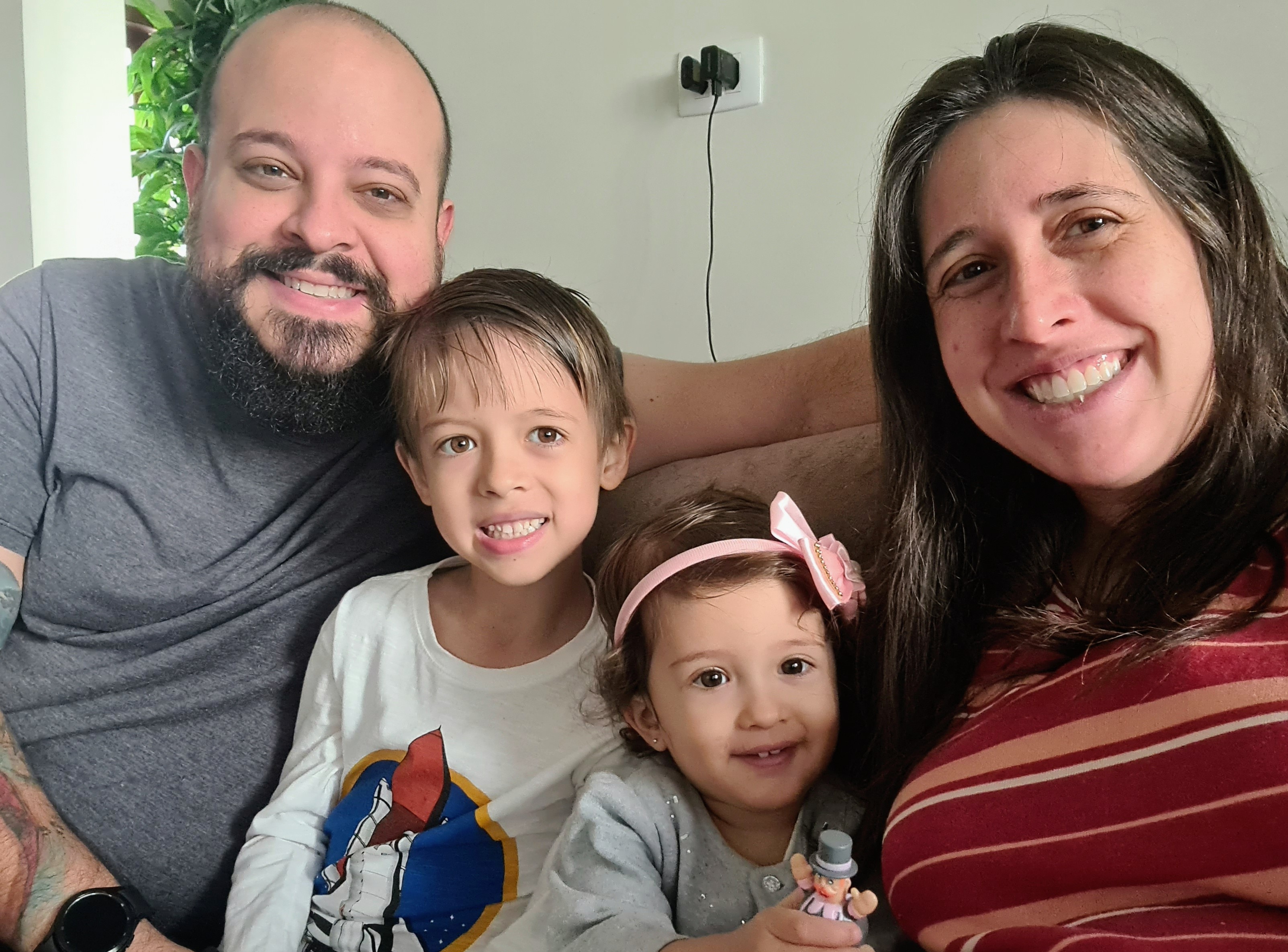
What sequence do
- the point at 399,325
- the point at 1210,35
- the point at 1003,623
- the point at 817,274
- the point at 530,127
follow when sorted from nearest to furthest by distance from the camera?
the point at 1003,623 < the point at 399,325 < the point at 1210,35 < the point at 817,274 < the point at 530,127

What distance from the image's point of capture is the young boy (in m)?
1.09

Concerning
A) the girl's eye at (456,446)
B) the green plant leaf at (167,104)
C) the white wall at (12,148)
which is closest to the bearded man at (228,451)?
the girl's eye at (456,446)

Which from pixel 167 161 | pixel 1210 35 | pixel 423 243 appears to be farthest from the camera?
pixel 167 161

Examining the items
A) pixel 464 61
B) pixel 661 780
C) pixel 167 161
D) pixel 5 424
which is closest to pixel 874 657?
pixel 661 780

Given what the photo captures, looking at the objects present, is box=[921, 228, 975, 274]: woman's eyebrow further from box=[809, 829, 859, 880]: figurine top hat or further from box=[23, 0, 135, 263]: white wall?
box=[23, 0, 135, 263]: white wall

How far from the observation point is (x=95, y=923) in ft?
3.58

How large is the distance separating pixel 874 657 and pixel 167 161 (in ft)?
10.1

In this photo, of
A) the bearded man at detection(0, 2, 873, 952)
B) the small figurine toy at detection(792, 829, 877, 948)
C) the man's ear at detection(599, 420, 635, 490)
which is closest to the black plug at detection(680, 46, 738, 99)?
the bearded man at detection(0, 2, 873, 952)

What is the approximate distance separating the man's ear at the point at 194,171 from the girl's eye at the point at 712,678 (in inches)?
42.2

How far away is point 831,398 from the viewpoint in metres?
1.31

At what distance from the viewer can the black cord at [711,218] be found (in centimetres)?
220

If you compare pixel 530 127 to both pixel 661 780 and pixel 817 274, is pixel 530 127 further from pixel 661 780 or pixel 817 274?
pixel 661 780

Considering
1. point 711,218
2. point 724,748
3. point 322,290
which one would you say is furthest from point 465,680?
point 711,218

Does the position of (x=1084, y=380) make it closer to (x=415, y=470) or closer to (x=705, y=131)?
(x=415, y=470)
